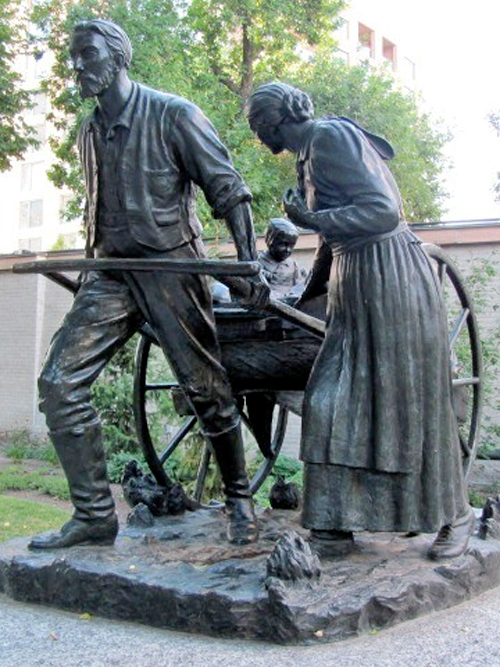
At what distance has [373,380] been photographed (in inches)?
125

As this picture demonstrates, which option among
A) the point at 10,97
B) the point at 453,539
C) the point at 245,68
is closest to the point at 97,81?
the point at 453,539

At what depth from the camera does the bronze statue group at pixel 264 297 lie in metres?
3.18

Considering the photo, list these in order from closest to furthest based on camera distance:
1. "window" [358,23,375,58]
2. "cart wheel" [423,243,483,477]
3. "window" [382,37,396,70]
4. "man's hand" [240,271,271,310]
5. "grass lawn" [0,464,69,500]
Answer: "man's hand" [240,271,271,310]
"cart wheel" [423,243,483,477]
"grass lawn" [0,464,69,500]
"window" [358,23,375,58]
"window" [382,37,396,70]

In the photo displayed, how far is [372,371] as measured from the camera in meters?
3.18

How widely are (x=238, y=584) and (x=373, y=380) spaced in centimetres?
85

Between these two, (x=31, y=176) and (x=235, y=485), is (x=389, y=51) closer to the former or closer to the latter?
(x=31, y=176)

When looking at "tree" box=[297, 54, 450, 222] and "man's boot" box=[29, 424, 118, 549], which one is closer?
"man's boot" box=[29, 424, 118, 549]

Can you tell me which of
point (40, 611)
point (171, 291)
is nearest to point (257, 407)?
point (171, 291)

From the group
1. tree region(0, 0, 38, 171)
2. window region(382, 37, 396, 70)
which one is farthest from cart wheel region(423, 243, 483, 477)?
window region(382, 37, 396, 70)

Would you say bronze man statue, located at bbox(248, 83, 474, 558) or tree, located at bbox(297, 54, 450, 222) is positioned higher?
tree, located at bbox(297, 54, 450, 222)

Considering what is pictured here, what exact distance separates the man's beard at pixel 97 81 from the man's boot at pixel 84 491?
1.27 m

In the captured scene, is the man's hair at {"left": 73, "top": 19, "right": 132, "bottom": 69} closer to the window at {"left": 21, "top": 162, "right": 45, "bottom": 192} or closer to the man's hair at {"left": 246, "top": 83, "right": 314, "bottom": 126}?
the man's hair at {"left": 246, "top": 83, "right": 314, "bottom": 126}

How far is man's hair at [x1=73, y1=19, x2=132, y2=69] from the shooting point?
Answer: 134 inches

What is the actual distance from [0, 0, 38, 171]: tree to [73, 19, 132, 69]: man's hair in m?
10.6
